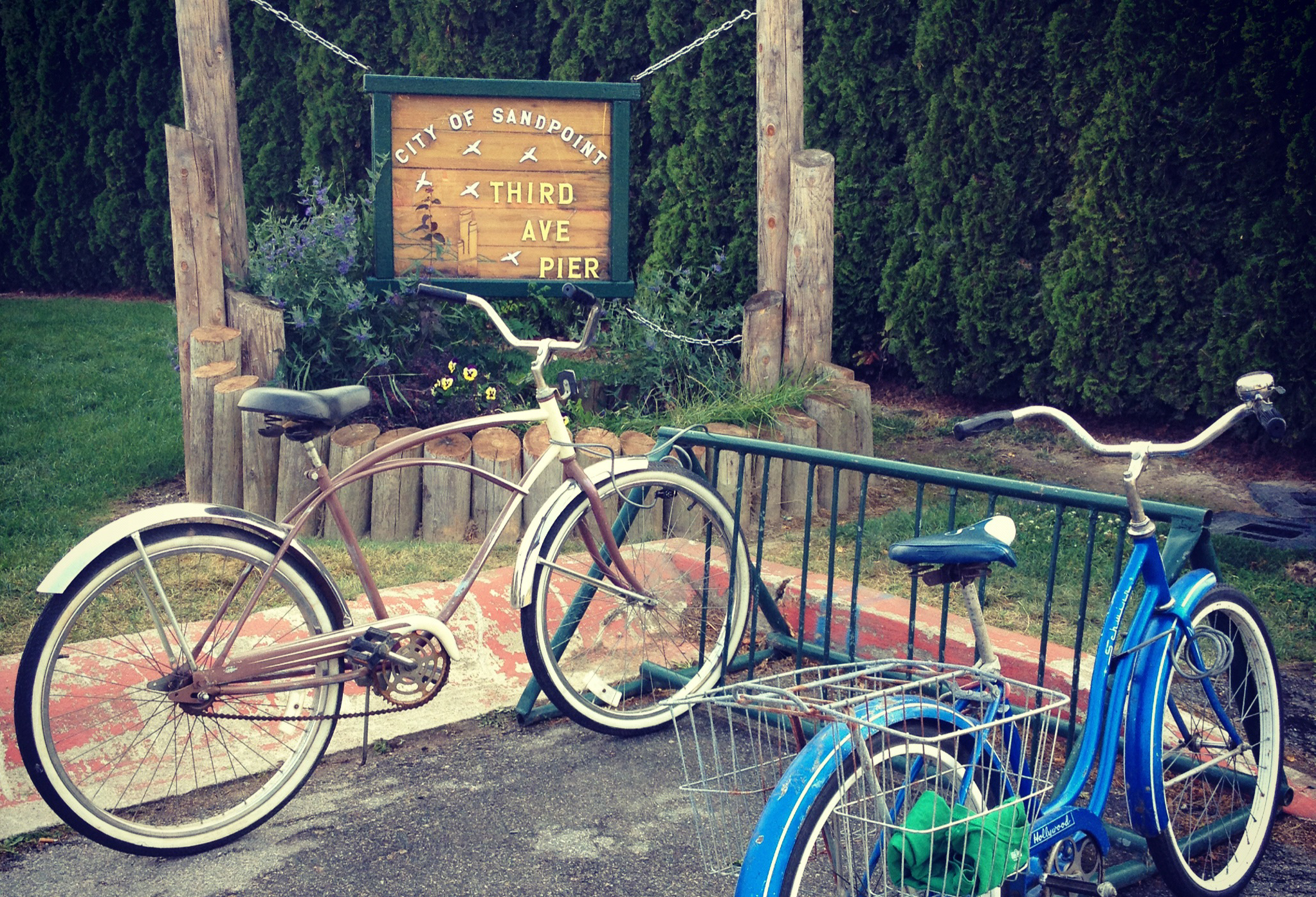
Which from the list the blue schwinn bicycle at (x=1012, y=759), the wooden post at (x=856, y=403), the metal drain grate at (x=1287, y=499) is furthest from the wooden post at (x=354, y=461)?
the metal drain grate at (x=1287, y=499)

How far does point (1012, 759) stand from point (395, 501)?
367 centimetres

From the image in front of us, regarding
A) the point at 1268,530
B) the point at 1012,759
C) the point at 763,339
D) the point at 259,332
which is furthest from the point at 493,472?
the point at 1268,530

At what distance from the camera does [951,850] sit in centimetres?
214


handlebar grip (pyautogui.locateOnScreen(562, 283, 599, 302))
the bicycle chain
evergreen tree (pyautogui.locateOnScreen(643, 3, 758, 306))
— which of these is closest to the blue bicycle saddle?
the bicycle chain

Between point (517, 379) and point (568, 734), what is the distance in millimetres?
2630

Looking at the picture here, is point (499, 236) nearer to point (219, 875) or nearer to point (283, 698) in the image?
point (283, 698)

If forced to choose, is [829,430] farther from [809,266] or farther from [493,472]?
[493,472]

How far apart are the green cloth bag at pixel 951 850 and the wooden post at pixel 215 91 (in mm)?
4800

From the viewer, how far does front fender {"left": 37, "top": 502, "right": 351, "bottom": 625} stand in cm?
271

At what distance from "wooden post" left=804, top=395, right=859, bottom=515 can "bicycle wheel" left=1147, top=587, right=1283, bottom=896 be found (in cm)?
286

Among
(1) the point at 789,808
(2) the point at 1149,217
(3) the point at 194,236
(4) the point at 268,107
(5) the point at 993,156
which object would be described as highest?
(4) the point at 268,107

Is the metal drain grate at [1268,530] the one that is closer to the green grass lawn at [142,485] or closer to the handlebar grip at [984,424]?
the green grass lawn at [142,485]

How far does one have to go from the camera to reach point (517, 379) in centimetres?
598

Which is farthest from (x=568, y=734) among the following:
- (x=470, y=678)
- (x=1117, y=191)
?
(x=1117, y=191)
